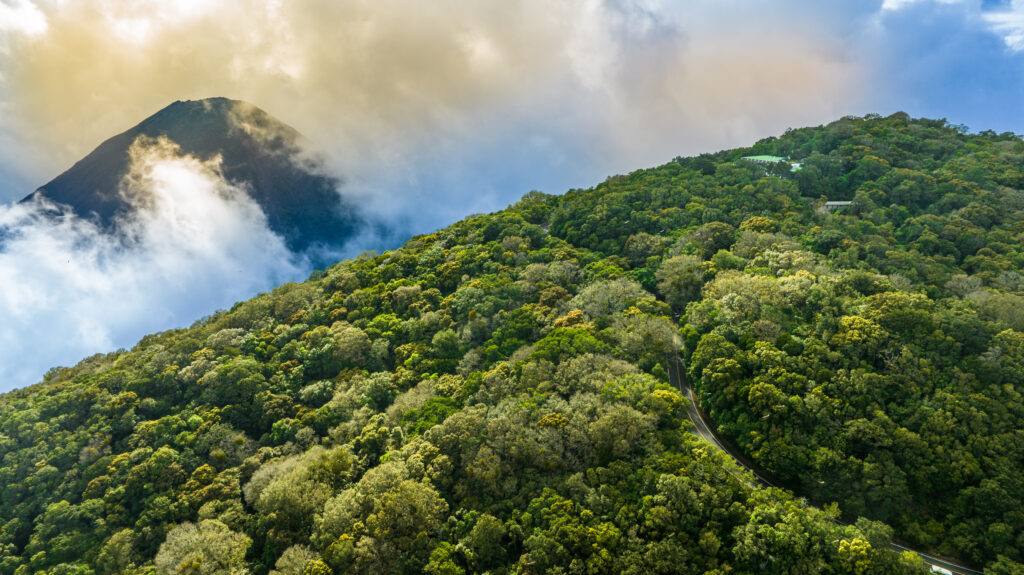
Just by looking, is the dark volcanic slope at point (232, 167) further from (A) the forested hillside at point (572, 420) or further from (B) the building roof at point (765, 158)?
(B) the building roof at point (765, 158)

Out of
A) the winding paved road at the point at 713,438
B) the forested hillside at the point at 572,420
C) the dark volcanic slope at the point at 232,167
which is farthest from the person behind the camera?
the dark volcanic slope at the point at 232,167

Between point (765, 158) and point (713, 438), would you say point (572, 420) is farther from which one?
point (765, 158)

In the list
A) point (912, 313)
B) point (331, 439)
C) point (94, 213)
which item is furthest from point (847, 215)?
point (94, 213)

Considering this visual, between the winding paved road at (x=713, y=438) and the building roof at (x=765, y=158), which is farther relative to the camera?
the building roof at (x=765, y=158)

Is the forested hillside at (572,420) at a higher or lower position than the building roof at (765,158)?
lower

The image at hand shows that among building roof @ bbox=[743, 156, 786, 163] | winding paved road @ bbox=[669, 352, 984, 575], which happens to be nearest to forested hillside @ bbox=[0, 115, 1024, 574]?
winding paved road @ bbox=[669, 352, 984, 575]

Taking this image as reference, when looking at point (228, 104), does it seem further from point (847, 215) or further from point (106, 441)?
point (847, 215)

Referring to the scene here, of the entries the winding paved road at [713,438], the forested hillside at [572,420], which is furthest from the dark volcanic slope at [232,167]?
the winding paved road at [713,438]
